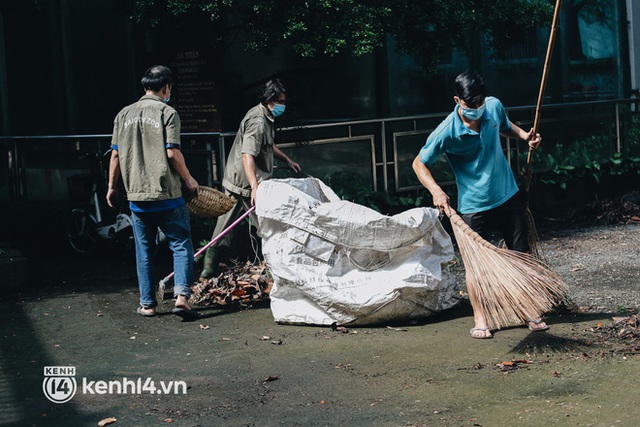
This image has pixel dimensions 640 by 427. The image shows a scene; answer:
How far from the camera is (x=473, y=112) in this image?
6.65 meters

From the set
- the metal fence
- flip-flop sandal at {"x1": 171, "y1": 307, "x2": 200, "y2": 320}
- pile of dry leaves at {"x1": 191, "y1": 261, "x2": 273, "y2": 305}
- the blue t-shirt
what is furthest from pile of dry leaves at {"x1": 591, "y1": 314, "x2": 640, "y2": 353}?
the metal fence

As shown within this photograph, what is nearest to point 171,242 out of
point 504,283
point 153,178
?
point 153,178

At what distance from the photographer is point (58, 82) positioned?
17219 millimetres

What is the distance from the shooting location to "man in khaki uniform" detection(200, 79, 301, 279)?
8383 millimetres

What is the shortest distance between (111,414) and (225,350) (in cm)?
143

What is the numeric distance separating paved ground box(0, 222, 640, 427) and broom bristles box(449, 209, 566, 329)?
0.68 feet

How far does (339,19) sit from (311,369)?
4492mm

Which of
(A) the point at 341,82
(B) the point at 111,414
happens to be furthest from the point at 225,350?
(A) the point at 341,82

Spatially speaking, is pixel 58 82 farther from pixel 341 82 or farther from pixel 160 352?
pixel 160 352

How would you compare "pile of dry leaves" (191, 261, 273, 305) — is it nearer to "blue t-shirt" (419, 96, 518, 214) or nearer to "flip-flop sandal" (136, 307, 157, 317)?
"flip-flop sandal" (136, 307, 157, 317)

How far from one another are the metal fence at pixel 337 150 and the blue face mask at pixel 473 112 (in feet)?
11.7

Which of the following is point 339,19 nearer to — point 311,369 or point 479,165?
point 479,165

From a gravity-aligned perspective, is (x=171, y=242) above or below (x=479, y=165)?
below

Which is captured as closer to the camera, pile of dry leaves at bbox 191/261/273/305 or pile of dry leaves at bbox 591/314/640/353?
pile of dry leaves at bbox 591/314/640/353
